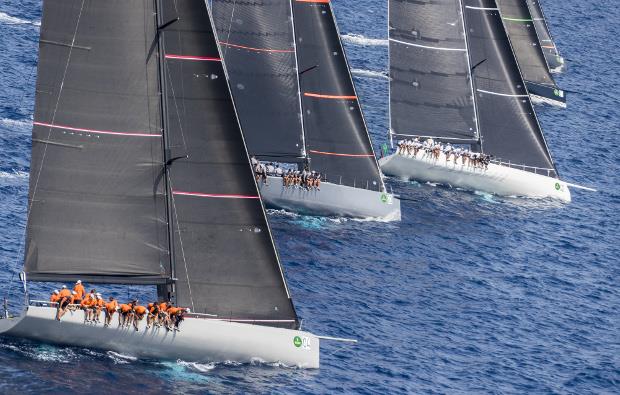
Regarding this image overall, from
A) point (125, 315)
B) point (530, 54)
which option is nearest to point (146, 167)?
point (125, 315)

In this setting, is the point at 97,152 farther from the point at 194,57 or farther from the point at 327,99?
the point at 327,99

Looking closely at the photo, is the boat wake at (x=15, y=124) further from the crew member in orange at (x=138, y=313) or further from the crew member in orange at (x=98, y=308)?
the crew member in orange at (x=138, y=313)

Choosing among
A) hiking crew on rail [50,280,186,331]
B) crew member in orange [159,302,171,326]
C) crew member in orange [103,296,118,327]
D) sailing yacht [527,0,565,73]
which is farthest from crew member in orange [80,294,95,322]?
sailing yacht [527,0,565,73]

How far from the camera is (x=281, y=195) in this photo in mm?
81500

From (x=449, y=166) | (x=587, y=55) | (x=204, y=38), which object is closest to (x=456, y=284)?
(x=449, y=166)

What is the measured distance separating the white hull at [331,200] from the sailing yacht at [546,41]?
1873 inches

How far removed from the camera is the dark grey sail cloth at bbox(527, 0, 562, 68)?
4980 inches

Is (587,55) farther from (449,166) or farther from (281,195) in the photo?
(281,195)

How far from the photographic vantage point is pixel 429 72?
92688 millimetres

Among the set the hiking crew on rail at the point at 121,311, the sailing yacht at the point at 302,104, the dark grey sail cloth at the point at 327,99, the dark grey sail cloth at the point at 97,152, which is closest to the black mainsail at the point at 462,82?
the dark grey sail cloth at the point at 327,99

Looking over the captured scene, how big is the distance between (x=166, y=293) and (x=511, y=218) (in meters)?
34.9

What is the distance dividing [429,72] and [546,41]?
124 feet

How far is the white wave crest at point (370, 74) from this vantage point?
11725 centimetres

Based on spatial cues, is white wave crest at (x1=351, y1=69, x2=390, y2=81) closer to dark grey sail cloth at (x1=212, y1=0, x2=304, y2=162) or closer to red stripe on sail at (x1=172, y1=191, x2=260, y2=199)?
dark grey sail cloth at (x1=212, y1=0, x2=304, y2=162)
